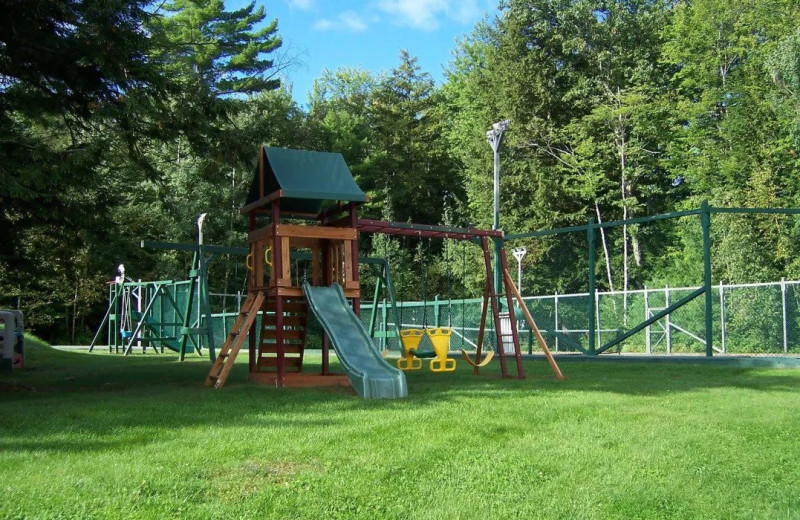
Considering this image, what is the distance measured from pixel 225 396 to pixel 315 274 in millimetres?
4138

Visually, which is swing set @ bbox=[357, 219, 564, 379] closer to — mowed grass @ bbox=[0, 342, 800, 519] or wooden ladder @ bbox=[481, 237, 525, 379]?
wooden ladder @ bbox=[481, 237, 525, 379]

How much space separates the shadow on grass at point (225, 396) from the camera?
5.96 meters

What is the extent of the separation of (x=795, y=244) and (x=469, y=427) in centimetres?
2352

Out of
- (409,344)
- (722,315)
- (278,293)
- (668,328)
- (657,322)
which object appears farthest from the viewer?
(657,322)

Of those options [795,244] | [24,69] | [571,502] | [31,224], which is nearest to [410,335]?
[31,224]

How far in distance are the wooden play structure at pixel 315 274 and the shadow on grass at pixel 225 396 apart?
0.48 m

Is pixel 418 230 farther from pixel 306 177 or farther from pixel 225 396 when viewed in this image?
pixel 225 396

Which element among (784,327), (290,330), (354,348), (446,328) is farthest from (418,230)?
(784,327)

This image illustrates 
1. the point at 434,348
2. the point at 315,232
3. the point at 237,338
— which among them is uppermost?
the point at 315,232

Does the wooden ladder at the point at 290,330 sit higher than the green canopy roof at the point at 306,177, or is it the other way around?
the green canopy roof at the point at 306,177

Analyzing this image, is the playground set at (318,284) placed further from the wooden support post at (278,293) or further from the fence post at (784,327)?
the fence post at (784,327)

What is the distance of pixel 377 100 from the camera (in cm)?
4422

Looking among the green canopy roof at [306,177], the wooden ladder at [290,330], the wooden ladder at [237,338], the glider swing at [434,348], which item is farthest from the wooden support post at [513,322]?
the wooden ladder at [237,338]

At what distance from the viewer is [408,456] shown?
502 centimetres
